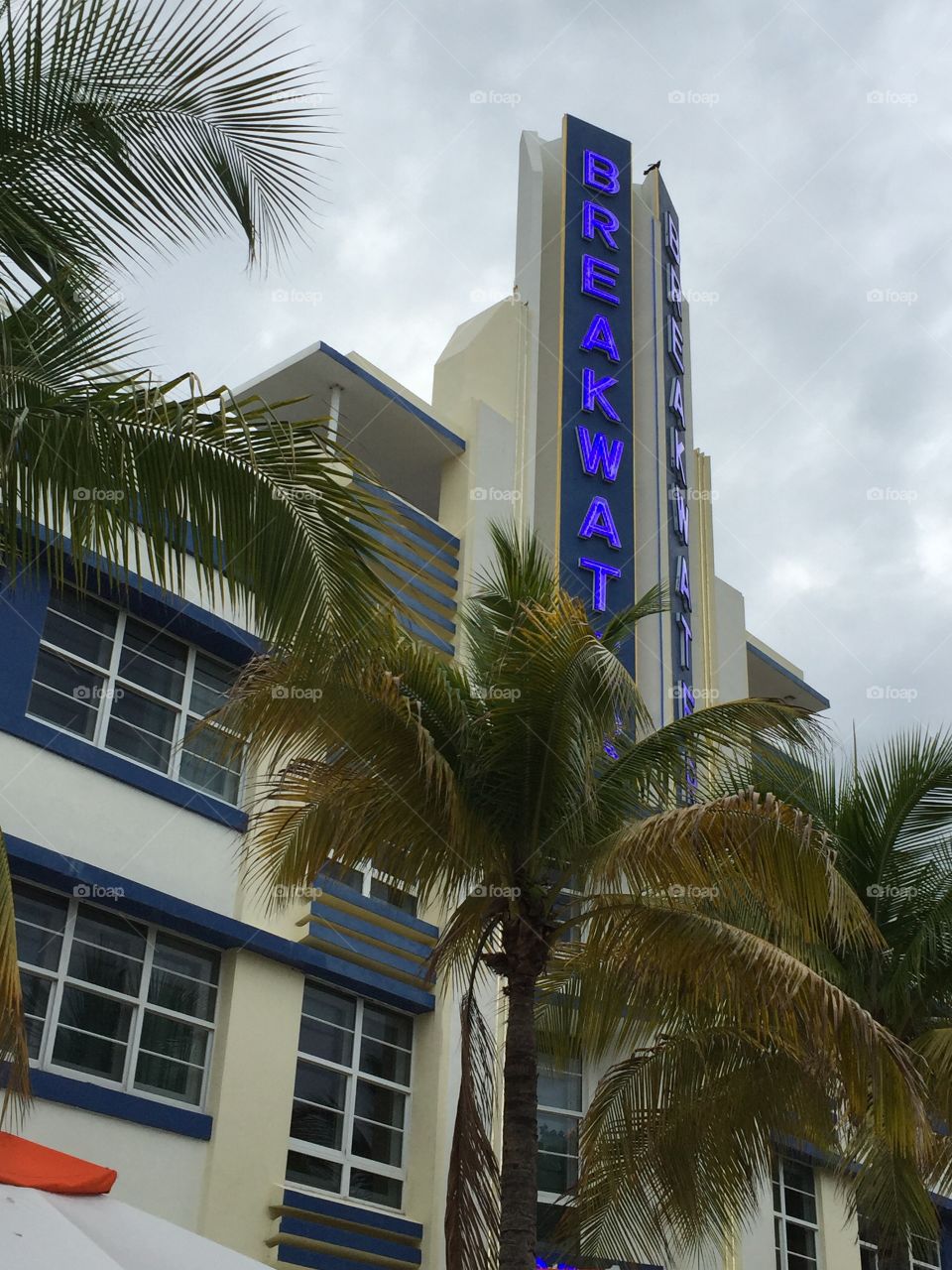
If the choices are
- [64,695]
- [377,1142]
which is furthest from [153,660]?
[377,1142]

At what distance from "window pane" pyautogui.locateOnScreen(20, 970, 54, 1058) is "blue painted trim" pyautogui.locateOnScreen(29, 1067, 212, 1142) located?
392 millimetres

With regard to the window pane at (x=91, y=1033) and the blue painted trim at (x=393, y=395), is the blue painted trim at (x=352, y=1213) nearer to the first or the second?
the window pane at (x=91, y=1033)

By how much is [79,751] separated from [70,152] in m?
8.94

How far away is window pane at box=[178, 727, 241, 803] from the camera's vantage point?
17.6m

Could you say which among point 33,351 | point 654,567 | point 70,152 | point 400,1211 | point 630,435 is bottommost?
point 400,1211

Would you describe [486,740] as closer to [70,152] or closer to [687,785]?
[687,785]

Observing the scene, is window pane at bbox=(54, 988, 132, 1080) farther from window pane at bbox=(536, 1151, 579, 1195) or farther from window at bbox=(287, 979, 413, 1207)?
window pane at bbox=(536, 1151, 579, 1195)

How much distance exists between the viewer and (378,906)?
1866cm

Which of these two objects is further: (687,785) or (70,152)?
(687,785)

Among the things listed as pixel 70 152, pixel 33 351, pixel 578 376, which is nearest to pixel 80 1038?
pixel 33 351

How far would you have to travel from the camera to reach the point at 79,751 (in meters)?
15.9

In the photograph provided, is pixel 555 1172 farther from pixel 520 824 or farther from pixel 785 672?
pixel 785 672

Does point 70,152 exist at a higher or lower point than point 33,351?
higher

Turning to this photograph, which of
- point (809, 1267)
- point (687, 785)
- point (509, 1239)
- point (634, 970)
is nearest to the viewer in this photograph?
point (509, 1239)
